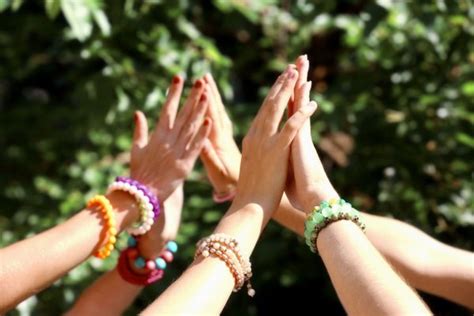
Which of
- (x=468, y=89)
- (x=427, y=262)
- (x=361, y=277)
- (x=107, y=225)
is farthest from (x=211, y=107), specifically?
(x=468, y=89)

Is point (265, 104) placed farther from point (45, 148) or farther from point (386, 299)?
point (45, 148)

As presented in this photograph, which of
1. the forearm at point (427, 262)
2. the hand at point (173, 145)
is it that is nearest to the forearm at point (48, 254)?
the hand at point (173, 145)

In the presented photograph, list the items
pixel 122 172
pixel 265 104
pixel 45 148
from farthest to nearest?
pixel 45 148 < pixel 122 172 < pixel 265 104

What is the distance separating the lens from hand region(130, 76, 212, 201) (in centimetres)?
163

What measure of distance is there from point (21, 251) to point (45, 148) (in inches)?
54.7

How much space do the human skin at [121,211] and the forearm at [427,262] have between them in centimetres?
43

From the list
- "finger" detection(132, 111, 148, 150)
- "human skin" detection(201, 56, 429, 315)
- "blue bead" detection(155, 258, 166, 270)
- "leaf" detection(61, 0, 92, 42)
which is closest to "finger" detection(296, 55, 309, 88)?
"human skin" detection(201, 56, 429, 315)

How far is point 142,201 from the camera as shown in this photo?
5.16 ft

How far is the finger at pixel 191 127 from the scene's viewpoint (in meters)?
1.66

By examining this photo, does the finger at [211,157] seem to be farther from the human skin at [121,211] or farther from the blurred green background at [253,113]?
the blurred green background at [253,113]

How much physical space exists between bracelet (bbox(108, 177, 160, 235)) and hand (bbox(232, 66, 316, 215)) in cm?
22

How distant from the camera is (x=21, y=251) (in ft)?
4.47

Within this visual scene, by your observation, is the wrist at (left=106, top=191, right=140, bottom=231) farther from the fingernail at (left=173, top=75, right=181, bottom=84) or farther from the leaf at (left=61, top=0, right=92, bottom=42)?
the leaf at (left=61, top=0, right=92, bottom=42)

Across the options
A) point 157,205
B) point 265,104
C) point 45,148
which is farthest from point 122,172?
point 265,104
